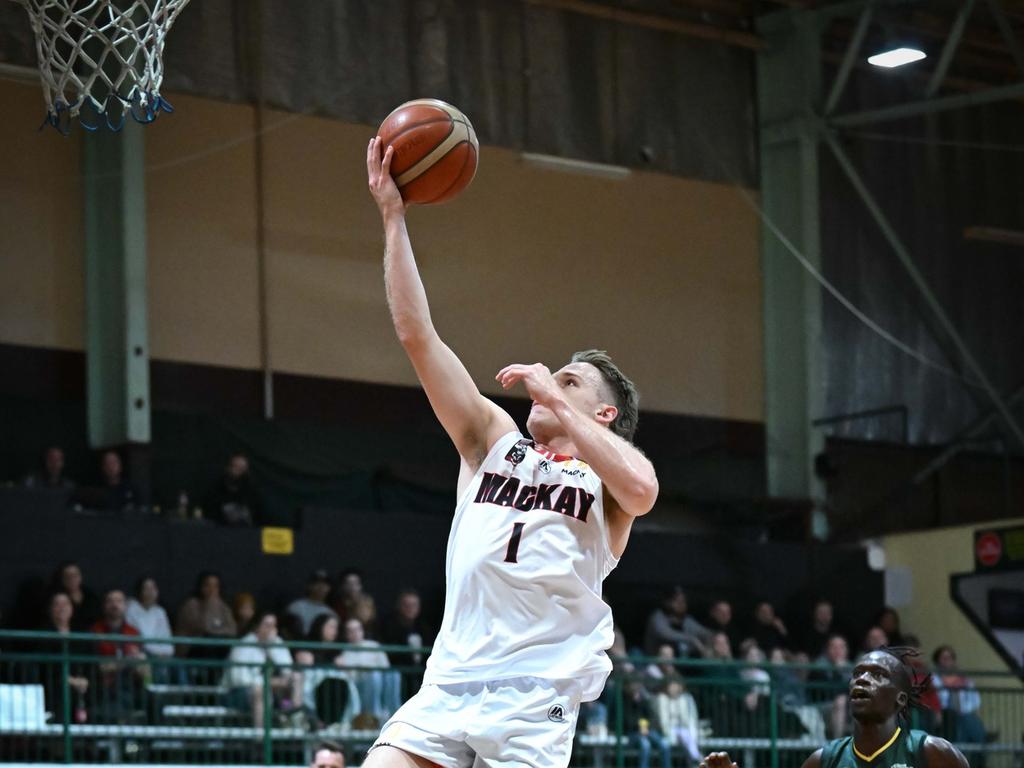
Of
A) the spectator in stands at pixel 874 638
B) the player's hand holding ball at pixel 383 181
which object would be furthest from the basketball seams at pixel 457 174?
the spectator in stands at pixel 874 638

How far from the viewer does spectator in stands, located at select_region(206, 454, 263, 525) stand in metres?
16.2

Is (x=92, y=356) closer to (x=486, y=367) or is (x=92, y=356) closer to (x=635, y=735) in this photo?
(x=486, y=367)

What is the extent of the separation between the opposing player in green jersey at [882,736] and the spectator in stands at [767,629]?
35.0 ft

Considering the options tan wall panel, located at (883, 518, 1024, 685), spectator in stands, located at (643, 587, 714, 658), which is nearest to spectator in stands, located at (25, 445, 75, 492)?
spectator in stands, located at (643, 587, 714, 658)

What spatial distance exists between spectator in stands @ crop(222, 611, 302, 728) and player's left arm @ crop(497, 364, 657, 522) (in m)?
7.69

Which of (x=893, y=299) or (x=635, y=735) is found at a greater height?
(x=893, y=299)

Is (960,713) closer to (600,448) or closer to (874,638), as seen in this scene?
(874,638)

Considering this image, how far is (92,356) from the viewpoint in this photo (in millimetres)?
16750

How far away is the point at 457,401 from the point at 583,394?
0.41 m

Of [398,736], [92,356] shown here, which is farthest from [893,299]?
[398,736]

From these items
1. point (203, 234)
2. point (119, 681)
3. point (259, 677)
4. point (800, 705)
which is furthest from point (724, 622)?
point (119, 681)

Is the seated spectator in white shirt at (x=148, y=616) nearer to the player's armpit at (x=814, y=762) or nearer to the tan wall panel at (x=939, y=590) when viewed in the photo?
the player's armpit at (x=814, y=762)

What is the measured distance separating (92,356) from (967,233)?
9519mm

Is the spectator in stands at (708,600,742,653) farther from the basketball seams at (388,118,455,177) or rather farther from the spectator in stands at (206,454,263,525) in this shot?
the basketball seams at (388,118,455,177)
